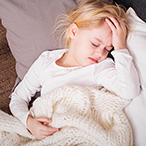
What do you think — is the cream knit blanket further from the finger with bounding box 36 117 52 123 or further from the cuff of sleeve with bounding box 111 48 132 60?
the cuff of sleeve with bounding box 111 48 132 60

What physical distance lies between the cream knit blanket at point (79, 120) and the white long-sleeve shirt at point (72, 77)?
0.07 metres

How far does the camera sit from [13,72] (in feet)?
4.40

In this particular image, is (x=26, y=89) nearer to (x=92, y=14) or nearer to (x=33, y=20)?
(x=33, y=20)

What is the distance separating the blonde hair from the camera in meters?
0.95

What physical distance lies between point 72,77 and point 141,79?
0.37 meters

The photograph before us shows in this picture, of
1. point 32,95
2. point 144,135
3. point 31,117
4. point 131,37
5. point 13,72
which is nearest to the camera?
point 144,135

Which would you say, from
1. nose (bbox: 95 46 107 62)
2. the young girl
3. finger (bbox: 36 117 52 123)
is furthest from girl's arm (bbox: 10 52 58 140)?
nose (bbox: 95 46 107 62)

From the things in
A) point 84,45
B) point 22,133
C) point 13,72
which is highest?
Answer: point 84,45

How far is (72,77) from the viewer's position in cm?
107

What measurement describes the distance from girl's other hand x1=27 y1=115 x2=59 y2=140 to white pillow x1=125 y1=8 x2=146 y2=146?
1.16 ft

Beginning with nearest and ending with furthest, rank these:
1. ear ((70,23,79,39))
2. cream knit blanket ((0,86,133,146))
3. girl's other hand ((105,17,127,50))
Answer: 1. cream knit blanket ((0,86,133,146))
2. girl's other hand ((105,17,127,50))
3. ear ((70,23,79,39))

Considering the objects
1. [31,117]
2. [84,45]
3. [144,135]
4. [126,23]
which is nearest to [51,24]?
[84,45]

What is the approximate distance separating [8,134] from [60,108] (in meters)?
0.31

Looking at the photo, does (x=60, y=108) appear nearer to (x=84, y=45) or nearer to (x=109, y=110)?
(x=109, y=110)
